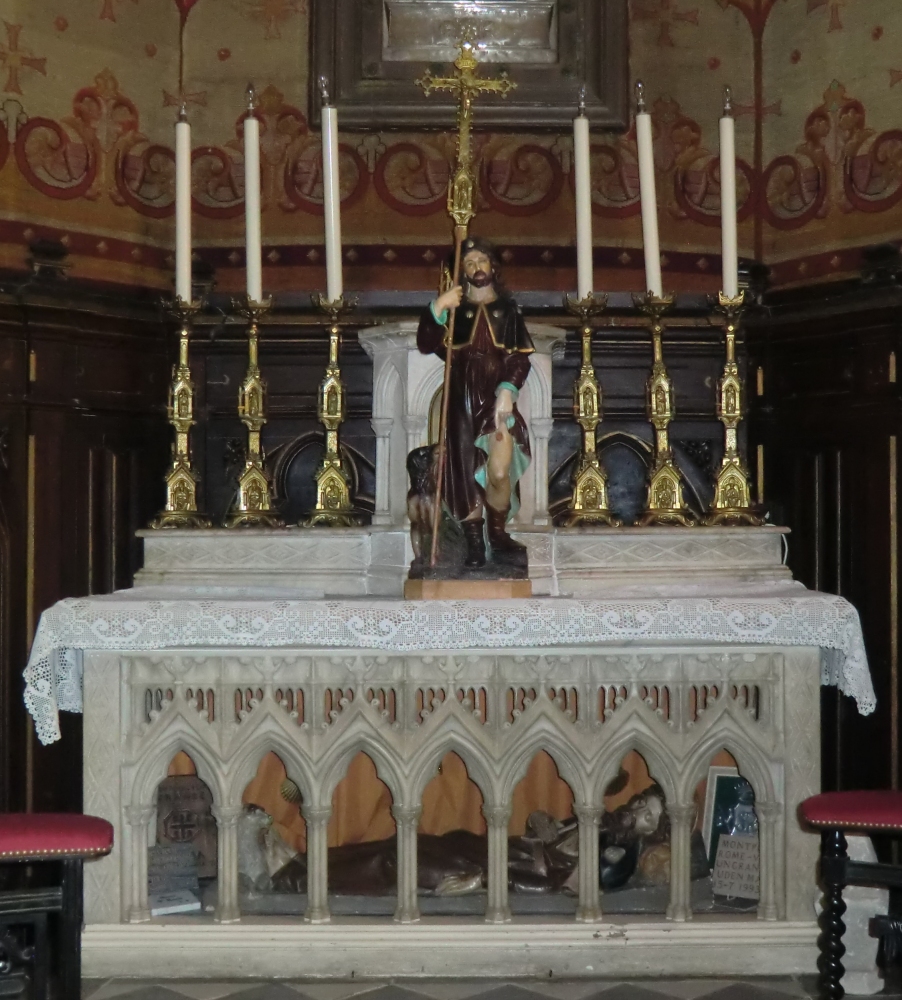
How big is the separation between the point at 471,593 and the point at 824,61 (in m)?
2.94

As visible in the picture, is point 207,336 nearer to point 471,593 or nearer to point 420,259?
point 420,259

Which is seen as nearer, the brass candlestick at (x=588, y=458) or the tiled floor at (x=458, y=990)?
the tiled floor at (x=458, y=990)

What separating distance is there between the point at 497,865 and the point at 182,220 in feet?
7.95

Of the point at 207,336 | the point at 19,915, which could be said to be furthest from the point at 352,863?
the point at 207,336

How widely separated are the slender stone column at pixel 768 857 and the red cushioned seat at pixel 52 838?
78.8 inches

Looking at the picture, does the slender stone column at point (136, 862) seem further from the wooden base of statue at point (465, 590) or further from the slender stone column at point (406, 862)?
the wooden base of statue at point (465, 590)

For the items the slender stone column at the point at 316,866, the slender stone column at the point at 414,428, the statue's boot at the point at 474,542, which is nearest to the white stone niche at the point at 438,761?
the slender stone column at the point at 316,866

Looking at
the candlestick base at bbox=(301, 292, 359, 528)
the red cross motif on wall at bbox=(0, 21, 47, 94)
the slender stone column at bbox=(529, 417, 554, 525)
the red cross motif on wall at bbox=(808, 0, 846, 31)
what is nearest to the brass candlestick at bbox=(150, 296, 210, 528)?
the candlestick base at bbox=(301, 292, 359, 528)

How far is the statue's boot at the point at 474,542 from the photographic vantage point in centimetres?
438

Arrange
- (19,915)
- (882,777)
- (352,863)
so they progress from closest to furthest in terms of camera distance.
A: (19,915) → (352,863) → (882,777)

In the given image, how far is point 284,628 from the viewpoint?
4.15 metres

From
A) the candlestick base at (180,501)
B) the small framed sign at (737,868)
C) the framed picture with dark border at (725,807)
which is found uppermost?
the candlestick base at (180,501)

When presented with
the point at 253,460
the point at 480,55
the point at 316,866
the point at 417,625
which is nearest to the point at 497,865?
the point at 316,866

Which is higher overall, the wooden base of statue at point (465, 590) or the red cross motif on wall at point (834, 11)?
the red cross motif on wall at point (834, 11)
